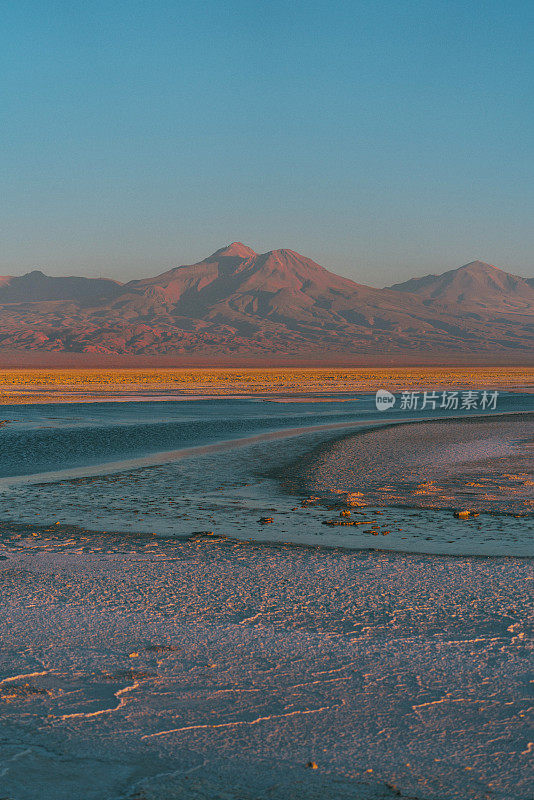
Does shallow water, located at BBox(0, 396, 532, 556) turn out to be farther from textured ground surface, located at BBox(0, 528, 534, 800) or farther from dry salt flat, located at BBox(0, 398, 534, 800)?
textured ground surface, located at BBox(0, 528, 534, 800)

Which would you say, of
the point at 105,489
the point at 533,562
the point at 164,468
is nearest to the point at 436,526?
the point at 533,562

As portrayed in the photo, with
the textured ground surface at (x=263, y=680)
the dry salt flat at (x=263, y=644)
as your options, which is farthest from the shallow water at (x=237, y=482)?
the textured ground surface at (x=263, y=680)

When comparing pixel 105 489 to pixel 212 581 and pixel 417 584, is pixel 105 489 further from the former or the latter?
pixel 417 584

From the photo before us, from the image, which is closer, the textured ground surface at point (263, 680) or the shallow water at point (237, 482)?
the textured ground surface at point (263, 680)

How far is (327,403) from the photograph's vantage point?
4344cm

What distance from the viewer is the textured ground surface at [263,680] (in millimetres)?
4695

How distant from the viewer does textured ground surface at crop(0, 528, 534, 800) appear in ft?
15.4

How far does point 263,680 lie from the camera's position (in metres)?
6.05

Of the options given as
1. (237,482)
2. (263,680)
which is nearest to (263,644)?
(263,680)

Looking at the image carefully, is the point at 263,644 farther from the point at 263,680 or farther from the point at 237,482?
the point at 237,482

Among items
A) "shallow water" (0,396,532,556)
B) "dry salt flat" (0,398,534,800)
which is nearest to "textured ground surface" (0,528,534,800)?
"dry salt flat" (0,398,534,800)

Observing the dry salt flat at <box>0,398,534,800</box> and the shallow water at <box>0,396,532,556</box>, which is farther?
the shallow water at <box>0,396,532,556</box>

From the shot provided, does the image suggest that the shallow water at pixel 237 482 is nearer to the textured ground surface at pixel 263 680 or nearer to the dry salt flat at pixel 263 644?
the dry salt flat at pixel 263 644

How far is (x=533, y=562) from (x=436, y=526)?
97.9 inches
